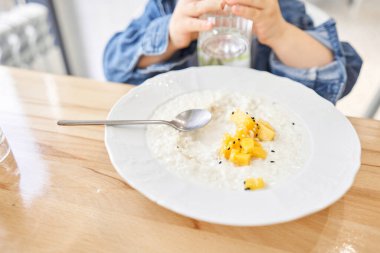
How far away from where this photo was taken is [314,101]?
0.64 meters

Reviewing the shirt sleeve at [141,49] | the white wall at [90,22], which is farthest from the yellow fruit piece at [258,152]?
the white wall at [90,22]

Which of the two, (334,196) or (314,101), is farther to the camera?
(314,101)

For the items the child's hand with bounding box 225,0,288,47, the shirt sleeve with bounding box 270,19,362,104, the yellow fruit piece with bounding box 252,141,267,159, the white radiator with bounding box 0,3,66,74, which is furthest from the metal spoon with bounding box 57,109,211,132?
the white radiator with bounding box 0,3,66,74

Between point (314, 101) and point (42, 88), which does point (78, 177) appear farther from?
point (314, 101)

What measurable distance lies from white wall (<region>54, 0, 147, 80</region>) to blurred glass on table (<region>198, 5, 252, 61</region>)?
3.09 ft

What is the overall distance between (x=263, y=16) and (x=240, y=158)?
1.31 feet

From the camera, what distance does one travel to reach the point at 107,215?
19.4 inches

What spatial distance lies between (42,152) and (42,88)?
0.21 meters

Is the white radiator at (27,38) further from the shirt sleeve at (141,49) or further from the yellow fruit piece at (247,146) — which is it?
the yellow fruit piece at (247,146)

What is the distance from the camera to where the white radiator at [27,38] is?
1479 mm

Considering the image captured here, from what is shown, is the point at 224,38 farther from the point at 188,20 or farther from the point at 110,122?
the point at 110,122

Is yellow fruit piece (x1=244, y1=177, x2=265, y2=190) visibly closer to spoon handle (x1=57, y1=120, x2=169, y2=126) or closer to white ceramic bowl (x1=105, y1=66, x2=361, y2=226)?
white ceramic bowl (x1=105, y1=66, x2=361, y2=226)

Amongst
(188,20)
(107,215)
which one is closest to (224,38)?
(188,20)

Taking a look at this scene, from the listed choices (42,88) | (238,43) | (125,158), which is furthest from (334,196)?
(42,88)
